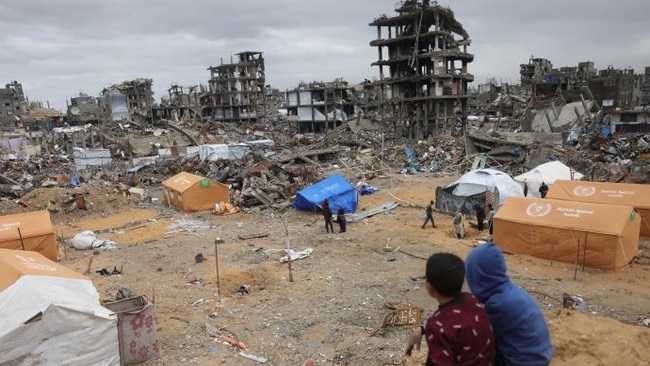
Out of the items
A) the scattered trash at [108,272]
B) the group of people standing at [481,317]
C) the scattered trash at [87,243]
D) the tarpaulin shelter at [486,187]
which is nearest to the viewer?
the group of people standing at [481,317]

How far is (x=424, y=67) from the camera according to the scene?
4669 cm

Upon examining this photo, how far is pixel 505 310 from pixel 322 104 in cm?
6225

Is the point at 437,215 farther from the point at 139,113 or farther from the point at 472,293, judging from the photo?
the point at 139,113

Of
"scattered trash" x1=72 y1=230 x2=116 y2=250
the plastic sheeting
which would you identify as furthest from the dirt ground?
the plastic sheeting

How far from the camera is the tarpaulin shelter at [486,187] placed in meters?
18.7

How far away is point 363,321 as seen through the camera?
9.49 m

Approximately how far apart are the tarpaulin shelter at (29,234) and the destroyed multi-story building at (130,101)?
59.6 m

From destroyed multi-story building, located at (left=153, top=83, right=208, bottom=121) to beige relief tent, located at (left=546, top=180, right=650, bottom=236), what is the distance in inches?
2598

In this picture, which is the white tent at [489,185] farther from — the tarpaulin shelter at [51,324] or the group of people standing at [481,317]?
the group of people standing at [481,317]

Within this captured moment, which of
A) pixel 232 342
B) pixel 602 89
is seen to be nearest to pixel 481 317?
pixel 232 342

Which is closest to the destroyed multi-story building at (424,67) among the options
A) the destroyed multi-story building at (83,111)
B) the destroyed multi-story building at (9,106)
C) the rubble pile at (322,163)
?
the rubble pile at (322,163)

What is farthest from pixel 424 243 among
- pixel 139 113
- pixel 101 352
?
pixel 139 113

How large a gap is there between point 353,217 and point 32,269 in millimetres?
13121

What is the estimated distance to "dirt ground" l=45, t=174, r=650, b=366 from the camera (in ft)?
26.0
